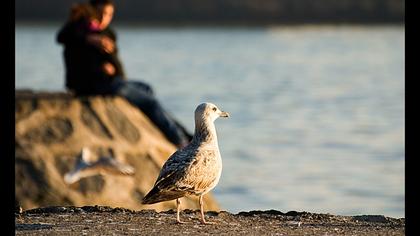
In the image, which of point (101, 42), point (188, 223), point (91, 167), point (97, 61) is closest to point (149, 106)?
point (97, 61)

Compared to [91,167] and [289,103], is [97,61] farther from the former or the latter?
[289,103]

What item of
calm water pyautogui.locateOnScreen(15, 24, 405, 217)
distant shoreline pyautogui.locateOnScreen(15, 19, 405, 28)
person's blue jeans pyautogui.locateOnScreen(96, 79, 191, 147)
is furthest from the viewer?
distant shoreline pyautogui.locateOnScreen(15, 19, 405, 28)

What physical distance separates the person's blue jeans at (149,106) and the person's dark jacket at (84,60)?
0.19m

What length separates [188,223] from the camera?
450 inches

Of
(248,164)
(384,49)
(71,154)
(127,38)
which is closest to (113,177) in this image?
(71,154)

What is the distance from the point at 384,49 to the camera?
8144cm

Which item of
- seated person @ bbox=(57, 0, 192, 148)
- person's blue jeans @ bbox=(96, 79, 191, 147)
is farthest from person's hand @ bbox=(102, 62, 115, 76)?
person's blue jeans @ bbox=(96, 79, 191, 147)

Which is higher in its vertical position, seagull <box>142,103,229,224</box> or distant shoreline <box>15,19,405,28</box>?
distant shoreline <box>15,19,405,28</box>

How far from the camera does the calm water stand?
976 inches

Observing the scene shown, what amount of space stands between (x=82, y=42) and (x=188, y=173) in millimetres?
6889

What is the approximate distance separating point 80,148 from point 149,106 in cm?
198

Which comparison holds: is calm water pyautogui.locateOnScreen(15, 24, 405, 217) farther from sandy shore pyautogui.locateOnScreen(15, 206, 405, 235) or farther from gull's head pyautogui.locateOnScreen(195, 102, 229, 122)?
gull's head pyautogui.locateOnScreen(195, 102, 229, 122)

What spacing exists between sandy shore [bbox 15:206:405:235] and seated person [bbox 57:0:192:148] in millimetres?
5668
